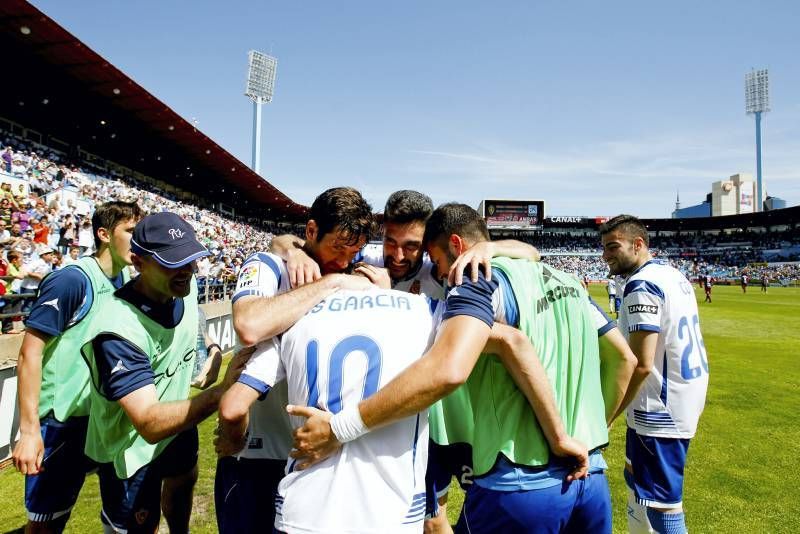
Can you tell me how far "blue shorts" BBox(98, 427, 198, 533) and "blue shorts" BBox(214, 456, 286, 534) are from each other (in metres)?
0.71

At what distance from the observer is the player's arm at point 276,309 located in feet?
5.71

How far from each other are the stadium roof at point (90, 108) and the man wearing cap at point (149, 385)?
17971 mm

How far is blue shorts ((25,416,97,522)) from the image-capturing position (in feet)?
9.38

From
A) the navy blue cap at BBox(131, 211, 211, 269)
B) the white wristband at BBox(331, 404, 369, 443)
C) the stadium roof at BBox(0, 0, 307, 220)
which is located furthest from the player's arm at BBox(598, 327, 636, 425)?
the stadium roof at BBox(0, 0, 307, 220)

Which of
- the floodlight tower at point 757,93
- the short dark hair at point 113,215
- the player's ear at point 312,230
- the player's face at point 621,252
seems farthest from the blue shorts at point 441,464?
the floodlight tower at point 757,93

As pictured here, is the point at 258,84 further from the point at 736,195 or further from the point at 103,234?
the point at 736,195

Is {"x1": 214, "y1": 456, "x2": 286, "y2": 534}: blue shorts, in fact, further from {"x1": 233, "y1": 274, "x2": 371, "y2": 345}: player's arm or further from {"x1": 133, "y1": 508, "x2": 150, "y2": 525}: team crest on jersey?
{"x1": 233, "y1": 274, "x2": 371, "y2": 345}: player's arm

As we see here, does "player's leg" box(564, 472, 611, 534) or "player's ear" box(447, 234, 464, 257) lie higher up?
"player's ear" box(447, 234, 464, 257)

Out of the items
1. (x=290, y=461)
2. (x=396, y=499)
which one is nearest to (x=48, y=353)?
(x=290, y=461)

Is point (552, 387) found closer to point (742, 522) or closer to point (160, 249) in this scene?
point (160, 249)

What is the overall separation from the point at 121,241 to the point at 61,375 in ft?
3.29

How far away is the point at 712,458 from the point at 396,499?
232 inches

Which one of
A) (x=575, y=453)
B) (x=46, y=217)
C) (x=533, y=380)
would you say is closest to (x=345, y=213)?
(x=533, y=380)

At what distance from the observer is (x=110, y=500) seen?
272 centimetres
